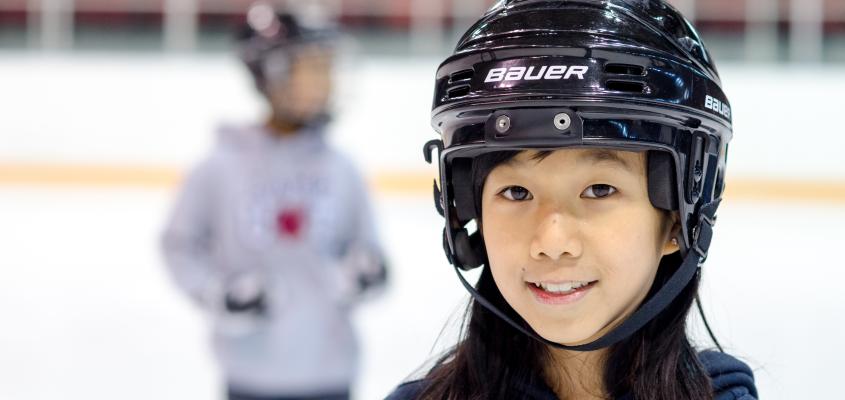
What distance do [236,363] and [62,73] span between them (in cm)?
364

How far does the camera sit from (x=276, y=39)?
279cm

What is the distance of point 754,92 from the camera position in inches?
208

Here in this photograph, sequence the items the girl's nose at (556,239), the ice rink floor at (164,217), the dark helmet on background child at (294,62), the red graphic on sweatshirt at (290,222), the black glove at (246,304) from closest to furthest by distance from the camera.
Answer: the girl's nose at (556,239) < the black glove at (246,304) < the red graphic on sweatshirt at (290,222) < the dark helmet on background child at (294,62) < the ice rink floor at (164,217)

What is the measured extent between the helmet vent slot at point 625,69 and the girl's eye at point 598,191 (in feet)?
0.35

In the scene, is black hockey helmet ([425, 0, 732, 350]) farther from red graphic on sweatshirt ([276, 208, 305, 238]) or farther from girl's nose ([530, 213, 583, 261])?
red graphic on sweatshirt ([276, 208, 305, 238])

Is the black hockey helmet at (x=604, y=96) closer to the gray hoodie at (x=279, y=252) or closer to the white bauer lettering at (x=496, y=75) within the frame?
the white bauer lettering at (x=496, y=75)

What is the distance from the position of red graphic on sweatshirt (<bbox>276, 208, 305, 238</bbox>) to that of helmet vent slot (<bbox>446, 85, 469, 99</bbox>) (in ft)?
5.33

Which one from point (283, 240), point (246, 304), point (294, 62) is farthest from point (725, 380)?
point (294, 62)

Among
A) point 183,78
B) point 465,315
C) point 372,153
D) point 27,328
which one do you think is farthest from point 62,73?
point 465,315

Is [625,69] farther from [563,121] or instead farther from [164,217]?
[164,217]

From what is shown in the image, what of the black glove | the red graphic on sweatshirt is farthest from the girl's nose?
the red graphic on sweatshirt

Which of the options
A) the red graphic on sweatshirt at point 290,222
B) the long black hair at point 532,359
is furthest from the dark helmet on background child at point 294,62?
the long black hair at point 532,359

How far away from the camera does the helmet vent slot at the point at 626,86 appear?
90 cm

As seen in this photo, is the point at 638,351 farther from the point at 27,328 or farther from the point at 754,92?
the point at 754,92
